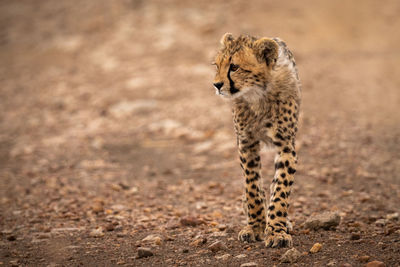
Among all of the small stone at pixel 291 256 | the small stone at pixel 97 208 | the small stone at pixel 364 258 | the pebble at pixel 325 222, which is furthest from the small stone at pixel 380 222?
the small stone at pixel 97 208

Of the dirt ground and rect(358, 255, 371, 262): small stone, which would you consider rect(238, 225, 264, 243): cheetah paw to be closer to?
the dirt ground

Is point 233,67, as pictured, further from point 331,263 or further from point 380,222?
point 380,222

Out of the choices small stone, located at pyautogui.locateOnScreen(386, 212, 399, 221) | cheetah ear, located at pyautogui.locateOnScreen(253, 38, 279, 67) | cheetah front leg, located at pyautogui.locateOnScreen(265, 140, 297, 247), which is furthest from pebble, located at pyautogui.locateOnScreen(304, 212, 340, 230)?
cheetah ear, located at pyautogui.locateOnScreen(253, 38, 279, 67)

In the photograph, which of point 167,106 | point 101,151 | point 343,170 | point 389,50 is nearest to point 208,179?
point 343,170

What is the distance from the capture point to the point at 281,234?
5070mm

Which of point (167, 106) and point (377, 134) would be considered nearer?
point (377, 134)

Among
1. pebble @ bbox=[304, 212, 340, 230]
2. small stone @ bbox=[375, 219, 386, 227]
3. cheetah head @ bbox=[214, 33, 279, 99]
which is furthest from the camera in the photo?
small stone @ bbox=[375, 219, 386, 227]

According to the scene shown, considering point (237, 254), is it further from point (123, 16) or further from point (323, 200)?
point (123, 16)

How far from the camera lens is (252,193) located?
18.3 ft

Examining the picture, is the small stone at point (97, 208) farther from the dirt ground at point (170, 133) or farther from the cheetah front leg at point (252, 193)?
the cheetah front leg at point (252, 193)

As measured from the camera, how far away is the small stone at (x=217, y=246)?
16.6 feet

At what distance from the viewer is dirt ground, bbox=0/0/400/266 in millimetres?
5578

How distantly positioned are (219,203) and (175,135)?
4166mm

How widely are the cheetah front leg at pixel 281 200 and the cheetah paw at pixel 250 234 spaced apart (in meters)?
0.25
